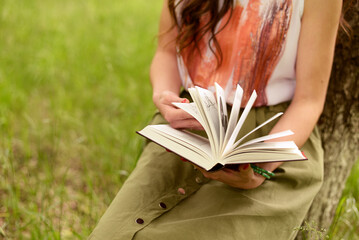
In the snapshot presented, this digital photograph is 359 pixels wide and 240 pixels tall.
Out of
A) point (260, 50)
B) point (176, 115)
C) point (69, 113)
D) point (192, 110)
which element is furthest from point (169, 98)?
point (69, 113)

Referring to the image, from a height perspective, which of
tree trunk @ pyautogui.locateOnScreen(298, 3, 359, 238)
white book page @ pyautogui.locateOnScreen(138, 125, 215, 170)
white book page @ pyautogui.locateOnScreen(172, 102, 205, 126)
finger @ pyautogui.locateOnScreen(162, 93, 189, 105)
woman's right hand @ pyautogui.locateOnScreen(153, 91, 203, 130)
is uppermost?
white book page @ pyautogui.locateOnScreen(172, 102, 205, 126)

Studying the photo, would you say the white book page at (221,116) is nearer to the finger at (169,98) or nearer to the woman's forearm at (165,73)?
the finger at (169,98)

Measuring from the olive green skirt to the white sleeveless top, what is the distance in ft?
0.27

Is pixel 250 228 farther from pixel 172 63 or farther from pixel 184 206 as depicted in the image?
pixel 172 63

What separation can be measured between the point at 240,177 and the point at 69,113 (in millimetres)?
1944

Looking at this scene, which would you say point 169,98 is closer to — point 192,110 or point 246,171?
point 192,110

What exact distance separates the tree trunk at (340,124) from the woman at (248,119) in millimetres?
190

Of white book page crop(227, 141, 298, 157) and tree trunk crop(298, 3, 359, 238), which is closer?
white book page crop(227, 141, 298, 157)

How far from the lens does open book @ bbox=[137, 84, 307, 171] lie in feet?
3.55

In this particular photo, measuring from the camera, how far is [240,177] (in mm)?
1207

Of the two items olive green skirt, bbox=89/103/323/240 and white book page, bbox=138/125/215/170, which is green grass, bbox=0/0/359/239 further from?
white book page, bbox=138/125/215/170

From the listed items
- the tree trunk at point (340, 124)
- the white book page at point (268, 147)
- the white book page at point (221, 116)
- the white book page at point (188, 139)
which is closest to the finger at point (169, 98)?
the white book page at point (188, 139)

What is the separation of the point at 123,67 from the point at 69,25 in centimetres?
105

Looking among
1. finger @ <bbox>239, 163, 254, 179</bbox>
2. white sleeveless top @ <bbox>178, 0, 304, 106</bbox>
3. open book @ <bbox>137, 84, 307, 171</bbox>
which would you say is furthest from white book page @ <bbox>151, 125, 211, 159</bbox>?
white sleeveless top @ <bbox>178, 0, 304, 106</bbox>
